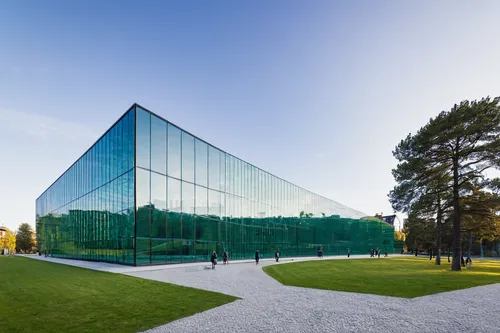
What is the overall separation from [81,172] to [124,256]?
1997 centimetres

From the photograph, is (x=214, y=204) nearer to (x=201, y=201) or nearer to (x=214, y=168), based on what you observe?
(x=201, y=201)

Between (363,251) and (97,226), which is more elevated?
(97,226)

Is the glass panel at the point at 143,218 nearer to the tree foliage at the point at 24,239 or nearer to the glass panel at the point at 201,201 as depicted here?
the glass panel at the point at 201,201

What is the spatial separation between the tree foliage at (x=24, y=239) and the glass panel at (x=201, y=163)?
87.9 meters

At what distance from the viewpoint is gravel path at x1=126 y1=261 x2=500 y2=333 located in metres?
8.16

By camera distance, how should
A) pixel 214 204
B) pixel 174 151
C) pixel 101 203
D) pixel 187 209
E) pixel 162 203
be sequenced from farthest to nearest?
pixel 214 204 → pixel 101 203 → pixel 187 209 → pixel 174 151 → pixel 162 203

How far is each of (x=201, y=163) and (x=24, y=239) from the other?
88626 mm


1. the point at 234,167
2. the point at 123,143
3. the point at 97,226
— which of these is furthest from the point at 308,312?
the point at 234,167

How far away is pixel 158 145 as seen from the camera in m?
29.7

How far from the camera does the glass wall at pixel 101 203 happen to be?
28266mm

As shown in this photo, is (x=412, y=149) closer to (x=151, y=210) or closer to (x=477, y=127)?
(x=477, y=127)

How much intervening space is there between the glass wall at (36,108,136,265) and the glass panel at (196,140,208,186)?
25.6ft

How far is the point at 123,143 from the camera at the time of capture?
29.8 meters

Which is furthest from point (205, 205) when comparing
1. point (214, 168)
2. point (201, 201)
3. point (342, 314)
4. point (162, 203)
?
point (342, 314)
